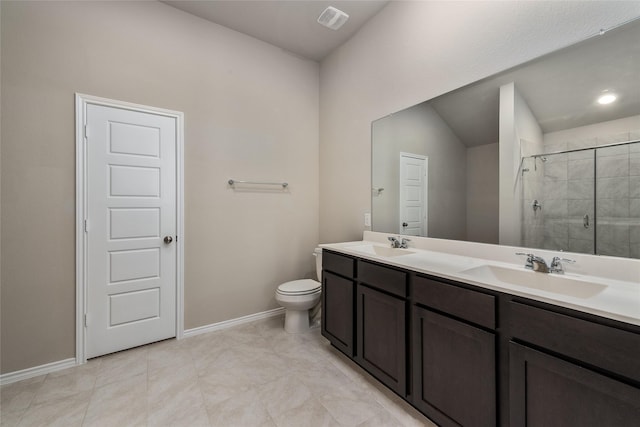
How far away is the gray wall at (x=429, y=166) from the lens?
6.20 ft

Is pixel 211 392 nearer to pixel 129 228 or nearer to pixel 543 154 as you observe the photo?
pixel 129 228

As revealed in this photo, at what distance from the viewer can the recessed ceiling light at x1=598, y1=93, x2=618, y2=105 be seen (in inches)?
49.4

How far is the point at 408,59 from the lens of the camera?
2180mm

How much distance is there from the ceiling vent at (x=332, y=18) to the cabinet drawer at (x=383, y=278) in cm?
214

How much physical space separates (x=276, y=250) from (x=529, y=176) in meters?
2.35

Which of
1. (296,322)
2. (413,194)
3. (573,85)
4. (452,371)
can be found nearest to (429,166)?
(413,194)

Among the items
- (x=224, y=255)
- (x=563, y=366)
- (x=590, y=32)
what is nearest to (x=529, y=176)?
(x=590, y=32)

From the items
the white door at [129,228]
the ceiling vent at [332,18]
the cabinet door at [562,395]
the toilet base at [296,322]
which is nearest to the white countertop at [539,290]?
the cabinet door at [562,395]

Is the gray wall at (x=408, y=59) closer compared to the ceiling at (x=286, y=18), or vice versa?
the gray wall at (x=408, y=59)

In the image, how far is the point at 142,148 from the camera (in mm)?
2314

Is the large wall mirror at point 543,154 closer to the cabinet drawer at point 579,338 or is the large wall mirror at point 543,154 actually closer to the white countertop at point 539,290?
the white countertop at point 539,290

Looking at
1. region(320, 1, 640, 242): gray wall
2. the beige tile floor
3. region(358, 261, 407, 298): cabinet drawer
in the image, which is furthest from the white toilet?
region(358, 261, 407, 298): cabinet drawer

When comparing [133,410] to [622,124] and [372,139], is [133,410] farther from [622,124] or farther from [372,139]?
[622,124]

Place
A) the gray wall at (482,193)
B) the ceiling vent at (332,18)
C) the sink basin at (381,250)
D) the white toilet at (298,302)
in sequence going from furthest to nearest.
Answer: the white toilet at (298,302)
the ceiling vent at (332,18)
the sink basin at (381,250)
the gray wall at (482,193)
